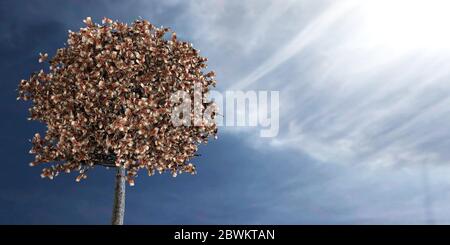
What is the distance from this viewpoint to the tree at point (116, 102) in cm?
2047

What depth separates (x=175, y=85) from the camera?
21.8m

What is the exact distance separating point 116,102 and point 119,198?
4.56 m

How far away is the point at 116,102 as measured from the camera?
2055 cm

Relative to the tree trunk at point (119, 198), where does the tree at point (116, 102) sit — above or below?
above

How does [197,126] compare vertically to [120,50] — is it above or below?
below

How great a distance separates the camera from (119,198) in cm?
2233

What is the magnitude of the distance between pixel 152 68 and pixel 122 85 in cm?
181

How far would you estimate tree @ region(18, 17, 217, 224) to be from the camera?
20.5 m

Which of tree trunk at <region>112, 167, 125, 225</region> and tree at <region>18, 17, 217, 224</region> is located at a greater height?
tree at <region>18, 17, 217, 224</region>

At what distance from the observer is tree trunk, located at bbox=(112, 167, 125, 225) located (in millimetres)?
22125

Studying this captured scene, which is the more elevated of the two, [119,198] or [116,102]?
[116,102]
